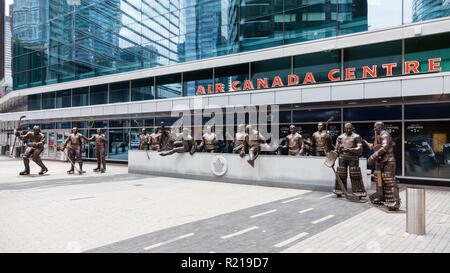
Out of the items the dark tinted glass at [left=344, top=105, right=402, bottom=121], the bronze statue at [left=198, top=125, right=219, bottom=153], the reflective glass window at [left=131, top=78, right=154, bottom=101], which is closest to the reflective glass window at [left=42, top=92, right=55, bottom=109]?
the reflective glass window at [left=131, top=78, right=154, bottom=101]

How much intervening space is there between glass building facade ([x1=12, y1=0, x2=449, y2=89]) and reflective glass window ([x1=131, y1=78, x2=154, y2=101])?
44.8 inches

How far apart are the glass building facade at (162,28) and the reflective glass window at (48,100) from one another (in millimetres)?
1106

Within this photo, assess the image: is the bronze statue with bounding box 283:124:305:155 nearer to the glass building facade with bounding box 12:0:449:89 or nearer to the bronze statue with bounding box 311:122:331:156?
the bronze statue with bounding box 311:122:331:156

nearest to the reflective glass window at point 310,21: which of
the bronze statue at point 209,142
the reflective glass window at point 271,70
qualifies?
the reflective glass window at point 271,70

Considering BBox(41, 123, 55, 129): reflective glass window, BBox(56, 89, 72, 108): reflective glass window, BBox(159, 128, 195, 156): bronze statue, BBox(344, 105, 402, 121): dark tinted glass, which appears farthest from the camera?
BBox(41, 123, 55, 129): reflective glass window

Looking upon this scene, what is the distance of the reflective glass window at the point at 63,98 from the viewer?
2639 centimetres

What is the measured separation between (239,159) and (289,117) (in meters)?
5.15

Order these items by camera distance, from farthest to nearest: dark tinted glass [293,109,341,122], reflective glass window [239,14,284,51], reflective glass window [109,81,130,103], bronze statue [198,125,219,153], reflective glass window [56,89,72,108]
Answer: reflective glass window [56,89,72,108] < reflective glass window [109,81,130,103] < reflective glass window [239,14,284,51] < dark tinted glass [293,109,341,122] < bronze statue [198,125,219,153]

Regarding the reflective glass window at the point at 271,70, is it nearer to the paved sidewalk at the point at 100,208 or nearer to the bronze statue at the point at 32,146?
the paved sidewalk at the point at 100,208

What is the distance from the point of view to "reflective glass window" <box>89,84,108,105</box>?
24.0 metres

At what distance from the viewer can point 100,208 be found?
295 inches

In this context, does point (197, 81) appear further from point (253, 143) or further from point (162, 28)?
point (253, 143)

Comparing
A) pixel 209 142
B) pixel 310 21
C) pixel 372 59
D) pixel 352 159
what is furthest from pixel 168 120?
pixel 352 159
